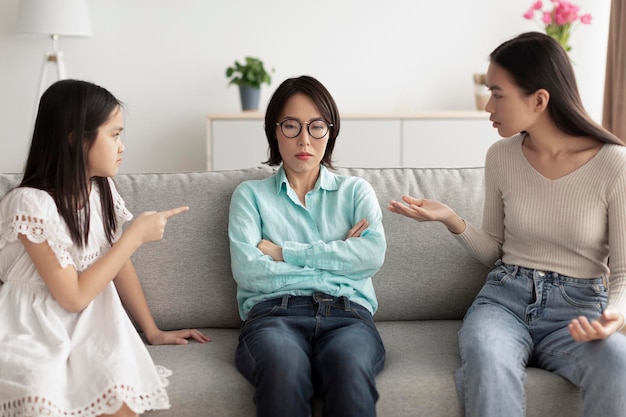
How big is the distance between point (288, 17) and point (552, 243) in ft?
10.2

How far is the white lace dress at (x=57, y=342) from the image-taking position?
5.57ft

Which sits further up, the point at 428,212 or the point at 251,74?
the point at 251,74

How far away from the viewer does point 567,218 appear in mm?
2037

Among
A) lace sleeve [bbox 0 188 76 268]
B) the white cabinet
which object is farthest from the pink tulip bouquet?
lace sleeve [bbox 0 188 76 268]

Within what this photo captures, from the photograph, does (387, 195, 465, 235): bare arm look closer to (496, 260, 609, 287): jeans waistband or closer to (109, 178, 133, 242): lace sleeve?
(496, 260, 609, 287): jeans waistband

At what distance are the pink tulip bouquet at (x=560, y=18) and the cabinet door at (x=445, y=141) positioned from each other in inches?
23.1

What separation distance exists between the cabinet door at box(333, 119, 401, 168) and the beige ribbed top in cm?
232

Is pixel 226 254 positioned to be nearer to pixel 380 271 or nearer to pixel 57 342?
pixel 380 271

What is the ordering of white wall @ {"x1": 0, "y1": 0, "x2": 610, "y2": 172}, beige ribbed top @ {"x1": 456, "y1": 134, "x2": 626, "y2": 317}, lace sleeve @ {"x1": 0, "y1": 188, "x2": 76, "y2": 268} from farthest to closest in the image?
1. white wall @ {"x1": 0, "y1": 0, "x2": 610, "y2": 172}
2. beige ribbed top @ {"x1": 456, "y1": 134, "x2": 626, "y2": 317}
3. lace sleeve @ {"x1": 0, "y1": 188, "x2": 76, "y2": 268}

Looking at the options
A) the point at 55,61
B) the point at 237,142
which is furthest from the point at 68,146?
the point at 55,61

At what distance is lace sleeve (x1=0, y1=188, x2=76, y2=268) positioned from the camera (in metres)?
1.83

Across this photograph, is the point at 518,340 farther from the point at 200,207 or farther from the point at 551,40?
the point at 200,207

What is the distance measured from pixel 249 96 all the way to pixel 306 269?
104 inches

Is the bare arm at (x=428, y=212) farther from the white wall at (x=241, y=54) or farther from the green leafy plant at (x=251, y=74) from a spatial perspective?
the white wall at (x=241, y=54)
